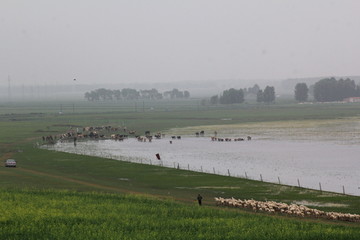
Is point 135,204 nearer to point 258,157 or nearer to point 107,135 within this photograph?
point 258,157

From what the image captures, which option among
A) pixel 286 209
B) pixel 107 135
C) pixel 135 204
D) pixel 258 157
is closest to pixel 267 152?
pixel 258 157

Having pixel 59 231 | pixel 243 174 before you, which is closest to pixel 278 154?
pixel 243 174

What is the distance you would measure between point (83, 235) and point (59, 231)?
218 centimetres

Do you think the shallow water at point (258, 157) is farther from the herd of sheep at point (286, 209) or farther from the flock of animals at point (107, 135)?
the herd of sheep at point (286, 209)

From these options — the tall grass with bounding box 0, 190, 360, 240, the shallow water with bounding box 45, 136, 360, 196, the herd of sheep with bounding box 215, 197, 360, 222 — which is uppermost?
the tall grass with bounding box 0, 190, 360, 240

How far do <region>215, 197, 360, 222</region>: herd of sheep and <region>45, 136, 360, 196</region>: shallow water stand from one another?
50.5 feet

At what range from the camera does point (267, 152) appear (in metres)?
114

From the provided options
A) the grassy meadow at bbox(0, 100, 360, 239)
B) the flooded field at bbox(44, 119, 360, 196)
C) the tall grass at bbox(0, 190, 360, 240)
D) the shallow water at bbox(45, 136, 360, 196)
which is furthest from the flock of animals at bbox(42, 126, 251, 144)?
the tall grass at bbox(0, 190, 360, 240)

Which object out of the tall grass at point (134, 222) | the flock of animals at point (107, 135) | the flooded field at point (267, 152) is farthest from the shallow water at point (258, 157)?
the tall grass at point (134, 222)

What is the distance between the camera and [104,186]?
244 ft

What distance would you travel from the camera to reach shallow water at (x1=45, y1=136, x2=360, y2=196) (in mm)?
83750

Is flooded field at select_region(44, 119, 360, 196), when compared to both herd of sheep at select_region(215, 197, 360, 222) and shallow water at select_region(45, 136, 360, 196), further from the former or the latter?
herd of sheep at select_region(215, 197, 360, 222)

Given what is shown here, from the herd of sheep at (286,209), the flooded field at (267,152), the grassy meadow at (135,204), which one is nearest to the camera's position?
the grassy meadow at (135,204)

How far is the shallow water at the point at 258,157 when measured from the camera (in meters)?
83.8
